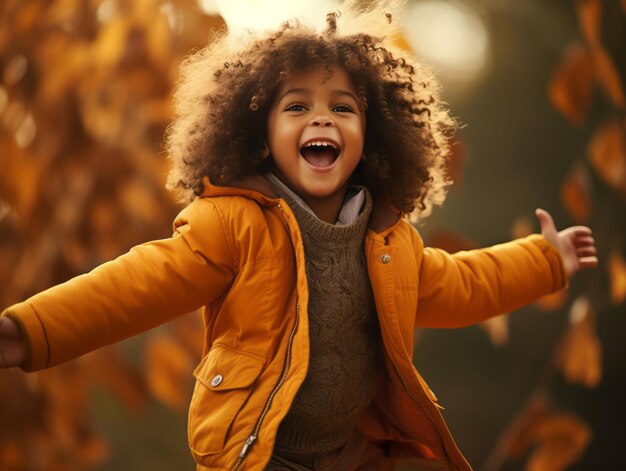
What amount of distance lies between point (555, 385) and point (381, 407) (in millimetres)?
1458

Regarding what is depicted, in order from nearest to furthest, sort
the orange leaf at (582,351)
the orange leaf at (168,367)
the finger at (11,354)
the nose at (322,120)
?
the finger at (11,354)
the nose at (322,120)
the orange leaf at (582,351)
the orange leaf at (168,367)

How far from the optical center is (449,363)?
2.63 metres

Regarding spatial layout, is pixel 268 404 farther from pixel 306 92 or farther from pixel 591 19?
pixel 591 19

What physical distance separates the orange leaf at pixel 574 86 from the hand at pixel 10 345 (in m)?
1.19

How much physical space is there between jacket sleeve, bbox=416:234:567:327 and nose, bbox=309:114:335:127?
11.5 inches

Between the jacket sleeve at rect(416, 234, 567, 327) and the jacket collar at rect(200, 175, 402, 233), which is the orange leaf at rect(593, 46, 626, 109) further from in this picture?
the jacket collar at rect(200, 175, 402, 233)

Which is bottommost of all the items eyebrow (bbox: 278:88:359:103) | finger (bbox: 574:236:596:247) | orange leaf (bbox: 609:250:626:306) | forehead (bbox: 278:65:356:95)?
orange leaf (bbox: 609:250:626:306)

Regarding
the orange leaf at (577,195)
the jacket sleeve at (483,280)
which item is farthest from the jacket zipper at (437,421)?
the orange leaf at (577,195)

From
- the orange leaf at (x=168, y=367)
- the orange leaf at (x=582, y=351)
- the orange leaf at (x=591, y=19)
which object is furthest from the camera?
the orange leaf at (x=168, y=367)

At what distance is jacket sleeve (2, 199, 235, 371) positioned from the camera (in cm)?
102

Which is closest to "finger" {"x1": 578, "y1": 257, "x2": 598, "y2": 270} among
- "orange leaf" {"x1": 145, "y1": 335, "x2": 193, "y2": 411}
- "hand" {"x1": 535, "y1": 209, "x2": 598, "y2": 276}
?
"hand" {"x1": 535, "y1": 209, "x2": 598, "y2": 276}

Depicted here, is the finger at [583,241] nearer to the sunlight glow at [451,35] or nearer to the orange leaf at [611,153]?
the orange leaf at [611,153]

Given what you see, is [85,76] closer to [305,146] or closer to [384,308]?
[305,146]

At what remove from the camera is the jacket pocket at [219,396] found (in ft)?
3.70
